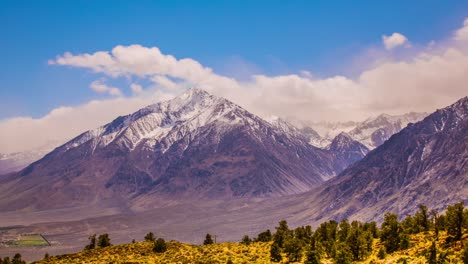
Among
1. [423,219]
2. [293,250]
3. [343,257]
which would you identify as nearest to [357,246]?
[343,257]

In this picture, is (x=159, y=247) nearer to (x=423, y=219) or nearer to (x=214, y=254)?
(x=214, y=254)

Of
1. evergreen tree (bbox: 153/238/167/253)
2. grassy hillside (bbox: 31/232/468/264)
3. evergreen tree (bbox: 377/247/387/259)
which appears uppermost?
evergreen tree (bbox: 153/238/167/253)

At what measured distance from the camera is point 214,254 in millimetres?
97625

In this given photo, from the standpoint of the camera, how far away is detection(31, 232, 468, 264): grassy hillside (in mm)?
→ 75562

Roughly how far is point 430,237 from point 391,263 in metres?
15.5

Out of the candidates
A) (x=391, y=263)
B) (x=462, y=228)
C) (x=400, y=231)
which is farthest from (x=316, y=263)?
(x=462, y=228)

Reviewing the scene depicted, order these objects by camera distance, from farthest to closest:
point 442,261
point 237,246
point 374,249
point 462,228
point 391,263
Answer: point 237,246, point 374,249, point 462,228, point 391,263, point 442,261

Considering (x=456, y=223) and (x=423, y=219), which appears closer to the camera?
(x=456, y=223)

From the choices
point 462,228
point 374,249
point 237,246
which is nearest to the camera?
point 462,228

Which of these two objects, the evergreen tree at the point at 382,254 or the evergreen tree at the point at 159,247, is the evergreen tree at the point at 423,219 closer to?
the evergreen tree at the point at 382,254

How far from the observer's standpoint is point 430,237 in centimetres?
8512

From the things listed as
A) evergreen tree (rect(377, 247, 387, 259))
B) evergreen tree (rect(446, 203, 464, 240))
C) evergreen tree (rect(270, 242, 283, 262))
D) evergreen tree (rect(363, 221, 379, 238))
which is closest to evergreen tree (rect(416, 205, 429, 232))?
evergreen tree (rect(363, 221, 379, 238))

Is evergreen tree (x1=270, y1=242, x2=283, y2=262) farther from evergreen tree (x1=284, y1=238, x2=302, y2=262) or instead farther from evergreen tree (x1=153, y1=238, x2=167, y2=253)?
evergreen tree (x1=153, y1=238, x2=167, y2=253)

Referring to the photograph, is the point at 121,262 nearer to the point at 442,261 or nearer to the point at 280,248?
the point at 280,248
